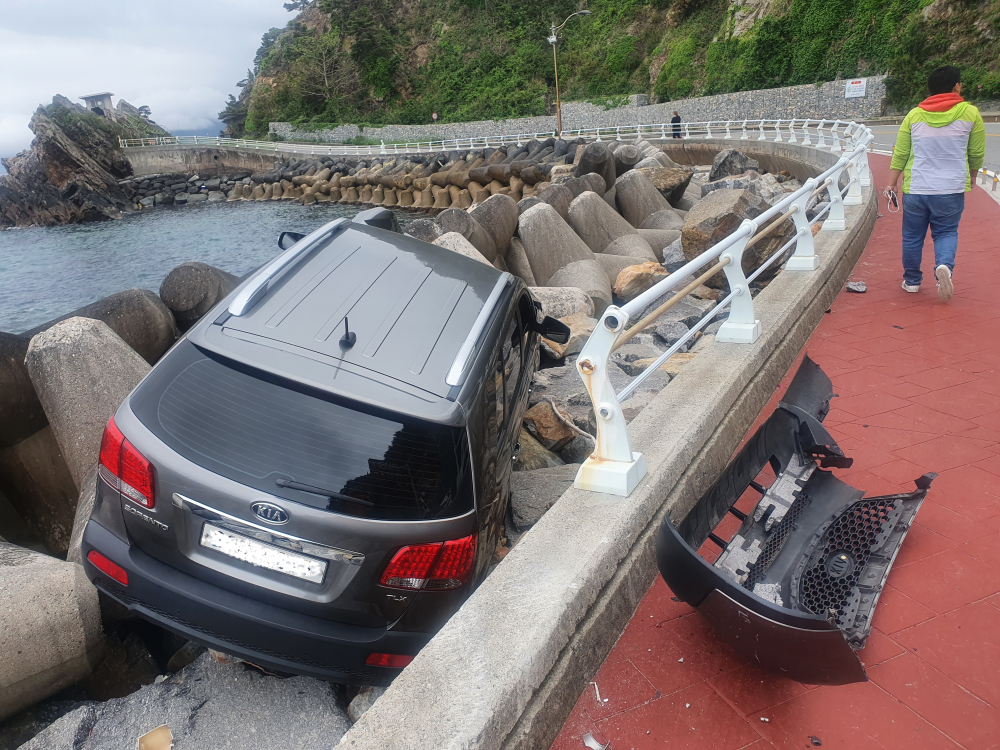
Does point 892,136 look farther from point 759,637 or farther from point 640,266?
point 759,637

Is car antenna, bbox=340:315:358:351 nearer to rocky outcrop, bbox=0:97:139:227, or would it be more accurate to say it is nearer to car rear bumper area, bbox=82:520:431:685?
car rear bumper area, bbox=82:520:431:685

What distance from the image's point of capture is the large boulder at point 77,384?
415 centimetres

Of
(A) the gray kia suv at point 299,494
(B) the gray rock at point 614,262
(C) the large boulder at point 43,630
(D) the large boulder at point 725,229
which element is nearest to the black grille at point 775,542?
(A) the gray kia suv at point 299,494

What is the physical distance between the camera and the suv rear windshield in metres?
2.46

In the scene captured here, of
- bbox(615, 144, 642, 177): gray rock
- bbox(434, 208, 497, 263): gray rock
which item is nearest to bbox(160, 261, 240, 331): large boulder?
bbox(434, 208, 497, 263): gray rock

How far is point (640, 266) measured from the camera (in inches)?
361

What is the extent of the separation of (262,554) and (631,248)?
9.42m

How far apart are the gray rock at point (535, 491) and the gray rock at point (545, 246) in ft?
20.2

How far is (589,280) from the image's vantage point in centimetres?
887

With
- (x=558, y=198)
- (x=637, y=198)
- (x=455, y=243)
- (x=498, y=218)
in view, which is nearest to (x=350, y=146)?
(x=637, y=198)

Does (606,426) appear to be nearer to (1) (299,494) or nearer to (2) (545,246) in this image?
(1) (299,494)

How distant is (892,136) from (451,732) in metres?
25.9

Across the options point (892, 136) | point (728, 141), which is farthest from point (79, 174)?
point (892, 136)

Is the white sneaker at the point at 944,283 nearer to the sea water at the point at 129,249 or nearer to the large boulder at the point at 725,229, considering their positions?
the large boulder at the point at 725,229
